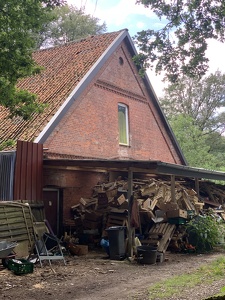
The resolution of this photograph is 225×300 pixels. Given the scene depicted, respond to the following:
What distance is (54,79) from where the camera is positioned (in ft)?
56.5

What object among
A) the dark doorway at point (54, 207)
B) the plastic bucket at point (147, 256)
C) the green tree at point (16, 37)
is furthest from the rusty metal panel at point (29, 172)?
the plastic bucket at point (147, 256)

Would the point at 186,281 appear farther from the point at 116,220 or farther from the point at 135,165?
the point at 116,220

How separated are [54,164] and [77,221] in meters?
2.48

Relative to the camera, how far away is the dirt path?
24.3 feet

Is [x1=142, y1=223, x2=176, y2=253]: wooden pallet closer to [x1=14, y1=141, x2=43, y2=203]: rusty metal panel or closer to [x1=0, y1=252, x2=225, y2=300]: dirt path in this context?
[x1=0, y1=252, x2=225, y2=300]: dirt path

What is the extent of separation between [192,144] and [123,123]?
15.8 metres

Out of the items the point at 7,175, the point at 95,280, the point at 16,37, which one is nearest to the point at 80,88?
the point at 7,175

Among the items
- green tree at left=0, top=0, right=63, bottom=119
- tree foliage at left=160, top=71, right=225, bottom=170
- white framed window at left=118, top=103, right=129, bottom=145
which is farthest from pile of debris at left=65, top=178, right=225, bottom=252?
tree foliage at left=160, top=71, right=225, bottom=170

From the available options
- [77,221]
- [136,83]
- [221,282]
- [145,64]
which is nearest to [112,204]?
[77,221]

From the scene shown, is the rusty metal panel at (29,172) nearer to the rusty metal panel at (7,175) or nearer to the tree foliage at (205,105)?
the rusty metal panel at (7,175)

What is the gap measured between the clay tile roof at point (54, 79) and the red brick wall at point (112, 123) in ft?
2.11

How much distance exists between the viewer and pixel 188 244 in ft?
44.0

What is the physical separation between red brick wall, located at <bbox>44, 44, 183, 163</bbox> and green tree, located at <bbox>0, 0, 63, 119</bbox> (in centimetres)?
428

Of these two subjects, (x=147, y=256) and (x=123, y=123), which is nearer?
(x=147, y=256)
